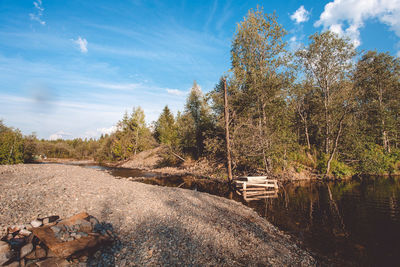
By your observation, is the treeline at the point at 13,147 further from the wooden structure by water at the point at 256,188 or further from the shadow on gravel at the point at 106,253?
the wooden structure by water at the point at 256,188

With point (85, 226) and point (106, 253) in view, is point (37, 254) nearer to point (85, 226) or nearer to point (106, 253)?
point (85, 226)

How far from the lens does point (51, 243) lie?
4.76 metres

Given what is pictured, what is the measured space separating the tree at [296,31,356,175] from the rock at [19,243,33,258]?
92.4 ft

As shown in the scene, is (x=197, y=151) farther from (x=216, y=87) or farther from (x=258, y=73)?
(x=258, y=73)

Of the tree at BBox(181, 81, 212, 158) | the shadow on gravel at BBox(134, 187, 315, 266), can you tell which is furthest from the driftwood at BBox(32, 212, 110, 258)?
the tree at BBox(181, 81, 212, 158)

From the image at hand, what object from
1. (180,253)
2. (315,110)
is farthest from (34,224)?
(315,110)

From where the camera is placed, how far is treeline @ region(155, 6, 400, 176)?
71.6ft

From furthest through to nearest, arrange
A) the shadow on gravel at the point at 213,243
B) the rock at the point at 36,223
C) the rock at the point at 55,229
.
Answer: the rock at the point at 36,223 → the shadow on gravel at the point at 213,243 → the rock at the point at 55,229

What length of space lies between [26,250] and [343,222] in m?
12.9

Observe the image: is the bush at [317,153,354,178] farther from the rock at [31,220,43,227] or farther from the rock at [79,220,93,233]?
the rock at [31,220,43,227]

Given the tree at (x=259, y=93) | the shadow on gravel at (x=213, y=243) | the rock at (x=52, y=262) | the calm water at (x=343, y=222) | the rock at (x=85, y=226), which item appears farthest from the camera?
the tree at (x=259, y=93)

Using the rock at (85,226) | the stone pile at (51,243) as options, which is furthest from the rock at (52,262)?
the rock at (85,226)

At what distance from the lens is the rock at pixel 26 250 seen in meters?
4.37

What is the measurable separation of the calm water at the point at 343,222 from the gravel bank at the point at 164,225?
110 cm
